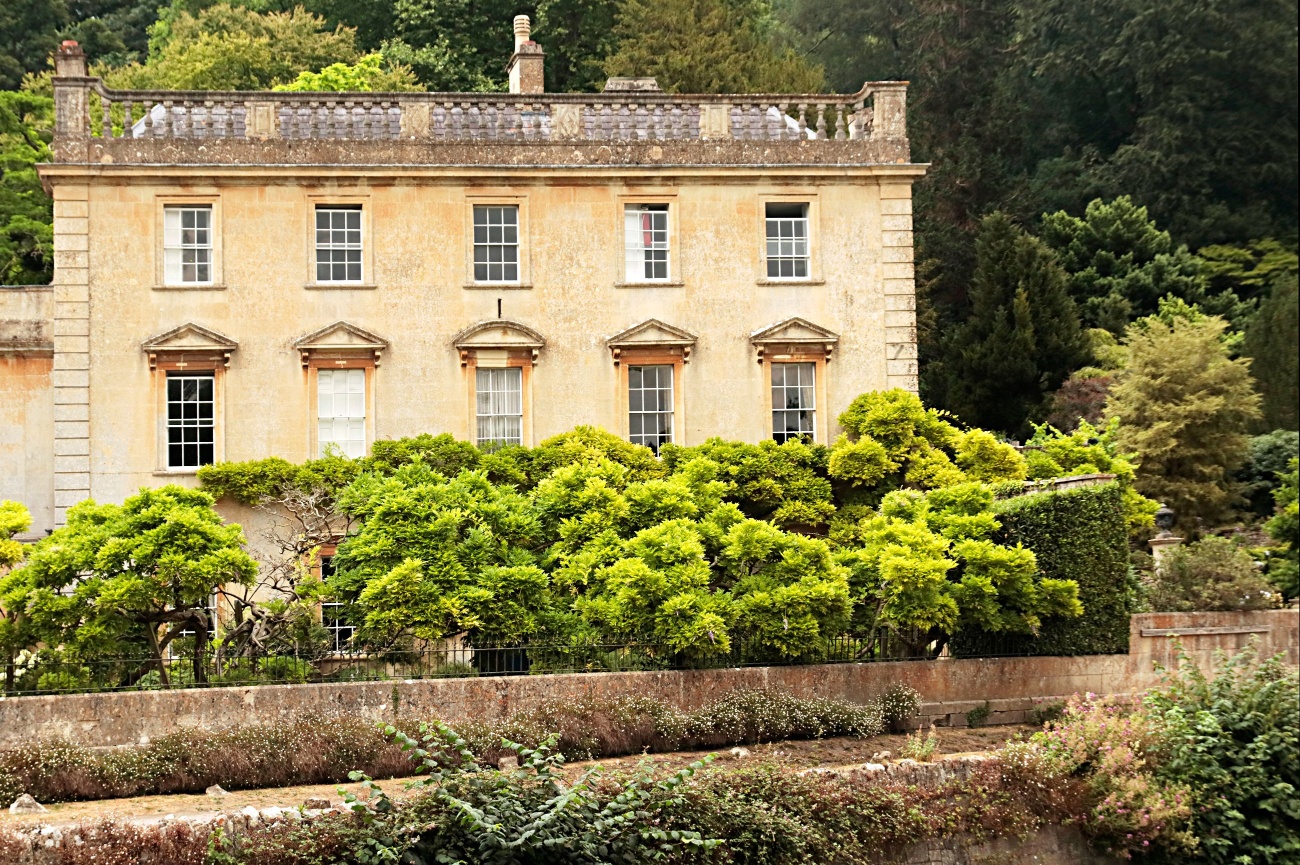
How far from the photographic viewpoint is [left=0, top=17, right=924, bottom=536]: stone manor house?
29.1m

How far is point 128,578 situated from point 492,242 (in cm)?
1069

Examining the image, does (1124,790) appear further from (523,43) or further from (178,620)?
(523,43)

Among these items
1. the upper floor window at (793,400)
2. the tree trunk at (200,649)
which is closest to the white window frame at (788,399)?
the upper floor window at (793,400)

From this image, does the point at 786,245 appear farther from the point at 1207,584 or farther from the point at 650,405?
the point at 1207,584

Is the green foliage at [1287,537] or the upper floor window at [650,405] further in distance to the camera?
the green foliage at [1287,537]

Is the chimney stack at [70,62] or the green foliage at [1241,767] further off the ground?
the chimney stack at [70,62]

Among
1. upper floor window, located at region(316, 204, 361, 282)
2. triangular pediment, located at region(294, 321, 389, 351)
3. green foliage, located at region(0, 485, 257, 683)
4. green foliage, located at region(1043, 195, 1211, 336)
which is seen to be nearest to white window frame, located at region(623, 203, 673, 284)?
triangular pediment, located at region(294, 321, 389, 351)

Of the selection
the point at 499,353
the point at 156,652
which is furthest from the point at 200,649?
the point at 499,353

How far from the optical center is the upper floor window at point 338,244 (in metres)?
29.9

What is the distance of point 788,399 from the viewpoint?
30.4 metres

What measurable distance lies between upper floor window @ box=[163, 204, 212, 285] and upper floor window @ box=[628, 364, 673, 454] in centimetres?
778

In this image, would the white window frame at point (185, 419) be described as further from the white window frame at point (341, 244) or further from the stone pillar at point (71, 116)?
the stone pillar at point (71, 116)

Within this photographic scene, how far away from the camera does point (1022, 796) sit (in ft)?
65.2

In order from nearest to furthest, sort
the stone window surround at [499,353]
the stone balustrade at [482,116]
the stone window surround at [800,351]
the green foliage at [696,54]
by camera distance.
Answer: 1. the stone balustrade at [482,116]
2. the stone window surround at [499,353]
3. the stone window surround at [800,351]
4. the green foliage at [696,54]
